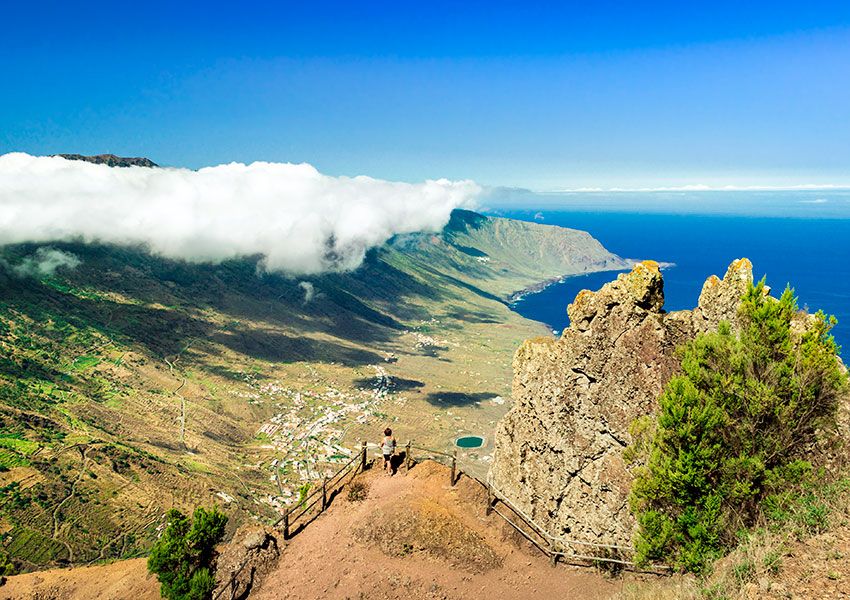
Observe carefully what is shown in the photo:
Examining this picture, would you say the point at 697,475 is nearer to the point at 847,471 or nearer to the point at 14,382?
the point at 847,471

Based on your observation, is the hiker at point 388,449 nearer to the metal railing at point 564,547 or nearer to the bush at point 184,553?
the metal railing at point 564,547

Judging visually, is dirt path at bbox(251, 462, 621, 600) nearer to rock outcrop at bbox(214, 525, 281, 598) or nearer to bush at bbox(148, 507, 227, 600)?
rock outcrop at bbox(214, 525, 281, 598)

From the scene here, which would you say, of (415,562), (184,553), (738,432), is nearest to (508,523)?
(415,562)

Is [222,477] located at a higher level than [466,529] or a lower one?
lower

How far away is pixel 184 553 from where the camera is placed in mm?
31859

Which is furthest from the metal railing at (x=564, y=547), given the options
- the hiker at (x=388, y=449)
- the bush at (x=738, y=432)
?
the hiker at (x=388, y=449)

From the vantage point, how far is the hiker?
97.0 ft

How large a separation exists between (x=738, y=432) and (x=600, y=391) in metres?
7.94

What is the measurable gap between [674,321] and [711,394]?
21.8ft

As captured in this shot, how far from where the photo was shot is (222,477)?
383 feet

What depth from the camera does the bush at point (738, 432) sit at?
19.1 meters

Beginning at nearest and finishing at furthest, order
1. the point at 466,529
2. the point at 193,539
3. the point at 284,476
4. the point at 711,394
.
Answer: the point at 711,394
the point at 466,529
the point at 193,539
the point at 284,476

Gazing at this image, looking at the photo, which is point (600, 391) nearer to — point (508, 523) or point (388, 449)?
point (508, 523)

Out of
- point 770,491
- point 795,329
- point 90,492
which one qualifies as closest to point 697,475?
point 770,491
